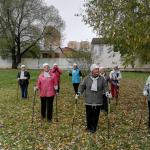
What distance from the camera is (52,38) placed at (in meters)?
77.4

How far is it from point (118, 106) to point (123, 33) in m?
4.59

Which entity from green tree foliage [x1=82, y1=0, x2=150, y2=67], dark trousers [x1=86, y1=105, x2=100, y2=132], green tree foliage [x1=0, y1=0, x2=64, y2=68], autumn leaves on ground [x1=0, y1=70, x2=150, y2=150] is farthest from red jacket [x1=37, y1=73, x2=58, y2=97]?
green tree foliage [x1=0, y1=0, x2=64, y2=68]

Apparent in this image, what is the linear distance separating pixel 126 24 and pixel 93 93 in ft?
14.1

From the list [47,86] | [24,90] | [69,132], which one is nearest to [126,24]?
[47,86]

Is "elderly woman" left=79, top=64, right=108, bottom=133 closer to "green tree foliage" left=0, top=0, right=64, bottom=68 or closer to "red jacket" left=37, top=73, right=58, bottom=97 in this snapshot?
"red jacket" left=37, top=73, right=58, bottom=97

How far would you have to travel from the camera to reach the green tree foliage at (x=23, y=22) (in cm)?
7350

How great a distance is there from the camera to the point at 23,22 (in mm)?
75750

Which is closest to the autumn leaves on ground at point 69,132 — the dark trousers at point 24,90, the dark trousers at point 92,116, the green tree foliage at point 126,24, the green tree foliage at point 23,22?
the dark trousers at point 92,116

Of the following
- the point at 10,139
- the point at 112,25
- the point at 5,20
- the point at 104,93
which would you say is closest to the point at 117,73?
the point at 112,25

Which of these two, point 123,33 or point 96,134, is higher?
point 123,33

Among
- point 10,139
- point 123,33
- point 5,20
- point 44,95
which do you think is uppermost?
point 5,20

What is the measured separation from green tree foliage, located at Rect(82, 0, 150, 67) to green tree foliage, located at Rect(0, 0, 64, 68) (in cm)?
5462

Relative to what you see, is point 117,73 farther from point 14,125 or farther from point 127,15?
point 14,125

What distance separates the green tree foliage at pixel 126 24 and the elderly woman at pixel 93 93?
3.35m
